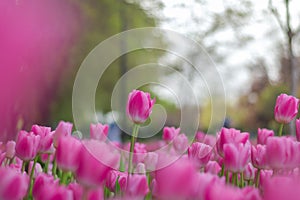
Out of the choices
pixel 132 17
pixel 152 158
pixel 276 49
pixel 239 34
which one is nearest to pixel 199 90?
pixel 276 49

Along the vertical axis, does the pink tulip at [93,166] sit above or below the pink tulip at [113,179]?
above

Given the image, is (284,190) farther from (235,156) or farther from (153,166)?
(153,166)

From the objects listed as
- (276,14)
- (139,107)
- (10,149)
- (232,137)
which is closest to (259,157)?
(232,137)

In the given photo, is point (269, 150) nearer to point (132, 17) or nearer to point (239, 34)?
point (132, 17)

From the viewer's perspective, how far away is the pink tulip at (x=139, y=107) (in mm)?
1254

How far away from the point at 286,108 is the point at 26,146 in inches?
30.0

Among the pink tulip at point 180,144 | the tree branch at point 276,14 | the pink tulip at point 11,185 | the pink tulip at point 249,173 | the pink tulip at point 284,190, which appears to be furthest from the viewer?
the tree branch at point 276,14

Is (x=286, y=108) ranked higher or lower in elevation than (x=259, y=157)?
higher

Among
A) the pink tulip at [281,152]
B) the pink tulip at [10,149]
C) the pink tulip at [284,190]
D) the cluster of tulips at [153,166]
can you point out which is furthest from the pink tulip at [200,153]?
the pink tulip at [284,190]

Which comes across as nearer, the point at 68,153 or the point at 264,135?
the point at 68,153

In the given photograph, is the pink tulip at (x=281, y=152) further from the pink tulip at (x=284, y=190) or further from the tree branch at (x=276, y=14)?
the tree branch at (x=276, y=14)

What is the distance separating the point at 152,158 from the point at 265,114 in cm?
2066

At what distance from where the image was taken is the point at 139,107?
1.26m

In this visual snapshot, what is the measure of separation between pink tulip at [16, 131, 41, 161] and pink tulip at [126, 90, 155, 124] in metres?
0.25
